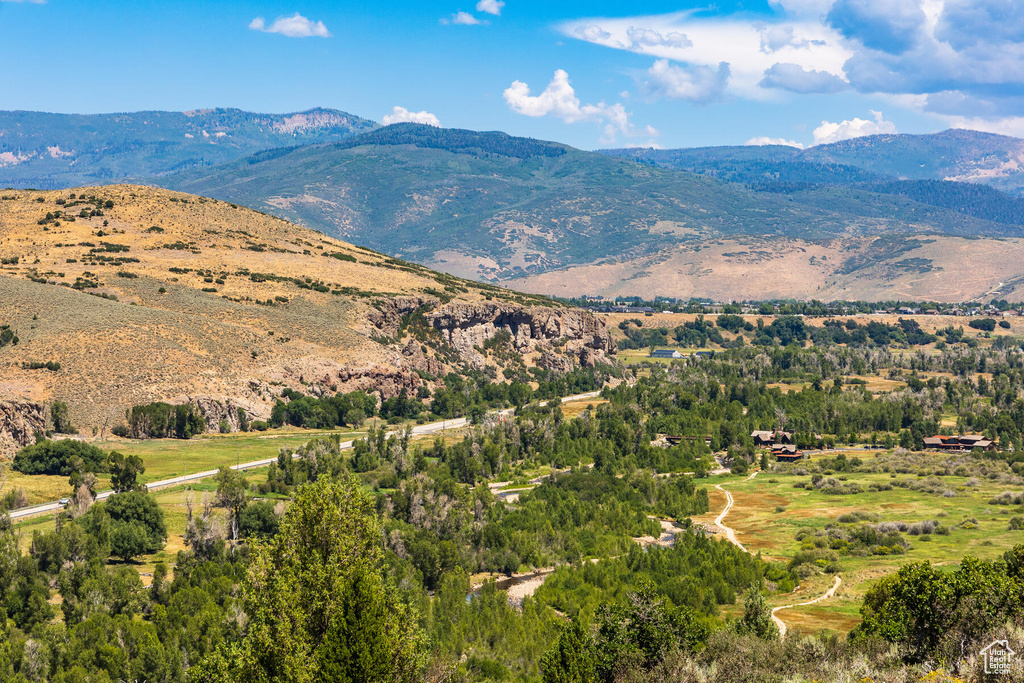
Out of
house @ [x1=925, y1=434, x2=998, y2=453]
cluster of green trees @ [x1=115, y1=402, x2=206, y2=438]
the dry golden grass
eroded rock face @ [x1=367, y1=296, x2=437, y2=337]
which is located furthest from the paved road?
house @ [x1=925, y1=434, x2=998, y2=453]

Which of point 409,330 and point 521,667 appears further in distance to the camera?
point 409,330

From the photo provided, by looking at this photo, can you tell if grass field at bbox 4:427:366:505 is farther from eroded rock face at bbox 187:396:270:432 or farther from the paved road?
eroded rock face at bbox 187:396:270:432

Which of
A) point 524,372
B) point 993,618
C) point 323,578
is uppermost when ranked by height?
point 323,578

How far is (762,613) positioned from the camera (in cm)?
5516

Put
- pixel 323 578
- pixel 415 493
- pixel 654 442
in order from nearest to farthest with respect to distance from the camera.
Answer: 1. pixel 323 578
2. pixel 415 493
3. pixel 654 442

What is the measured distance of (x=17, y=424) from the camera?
10581 cm

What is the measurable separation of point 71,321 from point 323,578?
112983 mm

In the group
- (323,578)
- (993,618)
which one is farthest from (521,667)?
(993,618)

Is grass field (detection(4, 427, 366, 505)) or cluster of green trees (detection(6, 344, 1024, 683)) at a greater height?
cluster of green trees (detection(6, 344, 1024, 683))

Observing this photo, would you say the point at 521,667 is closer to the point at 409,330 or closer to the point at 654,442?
the point at 654,442

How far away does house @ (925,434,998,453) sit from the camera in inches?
5134

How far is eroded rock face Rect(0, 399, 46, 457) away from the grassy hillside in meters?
6.56

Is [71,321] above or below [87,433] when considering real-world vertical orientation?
above

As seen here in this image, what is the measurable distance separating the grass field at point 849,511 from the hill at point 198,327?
6880cm
